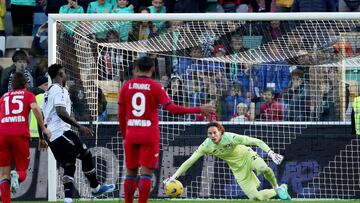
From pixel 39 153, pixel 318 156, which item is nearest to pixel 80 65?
pixel 39 153

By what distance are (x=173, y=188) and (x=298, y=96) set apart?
9.73 feet

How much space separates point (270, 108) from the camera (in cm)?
1992

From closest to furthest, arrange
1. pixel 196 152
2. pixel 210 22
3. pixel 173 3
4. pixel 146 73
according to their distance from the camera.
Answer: pixel 146 73, pixel 196 152, pixel 210 22, pixel 173 3

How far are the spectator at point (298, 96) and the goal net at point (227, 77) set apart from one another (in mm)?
17

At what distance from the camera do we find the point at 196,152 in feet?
60.4

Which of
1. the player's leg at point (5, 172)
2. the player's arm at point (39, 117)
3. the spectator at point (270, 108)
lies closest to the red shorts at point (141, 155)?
the player's arm at point (39, 117)

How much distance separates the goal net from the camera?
763 inches

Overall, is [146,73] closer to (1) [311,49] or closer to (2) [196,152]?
(2) [196,152]

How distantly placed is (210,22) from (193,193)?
288cm

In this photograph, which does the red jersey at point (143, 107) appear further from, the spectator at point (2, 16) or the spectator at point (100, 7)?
the spectator at point (2, 16)

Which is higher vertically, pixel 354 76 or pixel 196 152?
pixel 354 76

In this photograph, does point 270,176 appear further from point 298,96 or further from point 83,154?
point 83,154

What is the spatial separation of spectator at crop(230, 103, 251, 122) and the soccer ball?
1.95 m

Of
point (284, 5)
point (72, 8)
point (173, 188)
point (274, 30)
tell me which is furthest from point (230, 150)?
point (72, 8)
